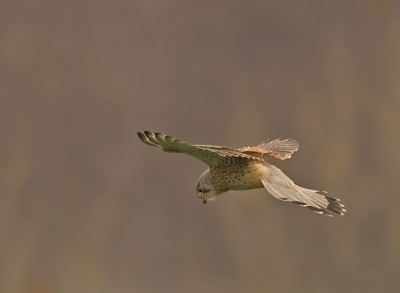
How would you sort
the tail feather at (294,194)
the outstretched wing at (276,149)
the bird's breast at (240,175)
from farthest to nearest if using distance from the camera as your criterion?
the outstretched wing at (276,149), the bird's breast at (240,175), the tail feather at (294,194)

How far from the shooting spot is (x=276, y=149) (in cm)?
277

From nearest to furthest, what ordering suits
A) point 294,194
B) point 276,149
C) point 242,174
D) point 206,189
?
point 294,194 < point 242,174 < point 206,189 < point 276,149

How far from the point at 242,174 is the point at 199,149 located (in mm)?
232

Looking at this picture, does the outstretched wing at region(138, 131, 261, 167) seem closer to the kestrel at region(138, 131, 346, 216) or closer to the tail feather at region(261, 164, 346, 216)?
the kestrel at region(138, 131, 346, 216)

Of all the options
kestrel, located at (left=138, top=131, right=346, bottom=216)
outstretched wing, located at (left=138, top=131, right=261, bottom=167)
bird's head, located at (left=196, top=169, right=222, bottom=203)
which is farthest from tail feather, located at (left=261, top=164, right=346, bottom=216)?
bird's head, located at (left=196, top=169, right=222, bottom=203)

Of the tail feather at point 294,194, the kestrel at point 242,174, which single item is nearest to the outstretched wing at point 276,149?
the kestrel at point 242,174

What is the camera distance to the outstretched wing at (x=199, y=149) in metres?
2.10

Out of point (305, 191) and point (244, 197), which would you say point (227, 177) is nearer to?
point (305, 191)

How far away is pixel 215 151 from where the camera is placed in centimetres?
207

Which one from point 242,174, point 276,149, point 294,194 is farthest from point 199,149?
point 276,149

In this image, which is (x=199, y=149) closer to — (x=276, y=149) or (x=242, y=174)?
(x=242, y=174)

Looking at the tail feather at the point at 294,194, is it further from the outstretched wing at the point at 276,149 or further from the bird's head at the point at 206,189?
the bird's head at the point at 206,189

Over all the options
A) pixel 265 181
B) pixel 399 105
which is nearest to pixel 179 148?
pixel 265 181

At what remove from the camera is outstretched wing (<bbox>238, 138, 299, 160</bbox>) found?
2455 mm
